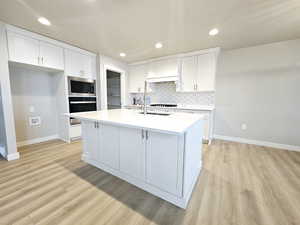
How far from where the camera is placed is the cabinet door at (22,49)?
2393 millimetres

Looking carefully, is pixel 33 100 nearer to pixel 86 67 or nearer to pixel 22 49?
pixel 22 49

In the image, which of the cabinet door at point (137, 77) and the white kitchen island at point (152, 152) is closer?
the white kitchen island at point (152, 152)

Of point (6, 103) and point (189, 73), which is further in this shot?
point (189, 73)

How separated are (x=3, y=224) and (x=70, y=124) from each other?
2.40 meters

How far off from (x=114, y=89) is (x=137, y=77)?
1197 mm

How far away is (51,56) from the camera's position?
295 centimetres

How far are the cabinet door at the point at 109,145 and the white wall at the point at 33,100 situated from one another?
2.41 m

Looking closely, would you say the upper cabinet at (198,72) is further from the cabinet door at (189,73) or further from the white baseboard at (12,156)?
the white baseboard at (12,156)

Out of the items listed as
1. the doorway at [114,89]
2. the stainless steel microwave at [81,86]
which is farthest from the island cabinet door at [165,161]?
the doorway at [114,89]

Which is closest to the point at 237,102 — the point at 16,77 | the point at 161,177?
the point at 161,177

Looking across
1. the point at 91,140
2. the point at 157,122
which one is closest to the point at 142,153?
the point at 157,122

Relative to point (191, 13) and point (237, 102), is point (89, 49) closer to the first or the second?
point (191, 13)

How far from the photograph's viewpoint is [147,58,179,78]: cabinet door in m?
3.94

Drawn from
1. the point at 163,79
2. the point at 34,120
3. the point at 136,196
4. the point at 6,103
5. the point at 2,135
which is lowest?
the point at 136,196
